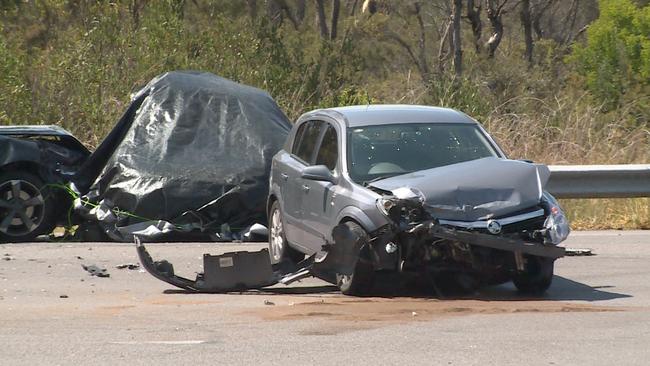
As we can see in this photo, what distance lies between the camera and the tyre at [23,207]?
43.9 feet

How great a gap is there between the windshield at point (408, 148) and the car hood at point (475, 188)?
32 cm

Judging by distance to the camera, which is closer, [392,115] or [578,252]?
[392,115]

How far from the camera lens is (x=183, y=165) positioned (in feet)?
44.9

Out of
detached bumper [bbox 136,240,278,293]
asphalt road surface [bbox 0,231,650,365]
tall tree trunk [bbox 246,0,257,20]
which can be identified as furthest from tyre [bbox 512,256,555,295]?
tall tree trunk [bbox 246,0,257,20]

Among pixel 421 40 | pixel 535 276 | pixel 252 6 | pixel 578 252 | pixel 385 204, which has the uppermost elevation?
pixel 385 204

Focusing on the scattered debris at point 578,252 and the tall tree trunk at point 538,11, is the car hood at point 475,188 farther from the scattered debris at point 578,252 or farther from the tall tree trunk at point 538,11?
the tall tree trunk at point 538,11

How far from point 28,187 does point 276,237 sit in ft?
11.7

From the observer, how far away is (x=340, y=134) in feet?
34.2

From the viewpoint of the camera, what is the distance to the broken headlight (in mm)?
9023

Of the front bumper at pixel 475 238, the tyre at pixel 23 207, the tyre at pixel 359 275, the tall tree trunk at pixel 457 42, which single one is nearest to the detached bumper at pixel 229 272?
the tyre at pixel 359 275

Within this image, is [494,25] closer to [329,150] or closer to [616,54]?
[616,54]

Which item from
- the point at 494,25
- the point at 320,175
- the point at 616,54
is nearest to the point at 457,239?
the point at 320,175

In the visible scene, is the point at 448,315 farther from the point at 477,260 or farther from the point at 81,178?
the point at 81,178

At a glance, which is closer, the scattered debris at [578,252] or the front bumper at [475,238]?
the front bumper at [475,238]
